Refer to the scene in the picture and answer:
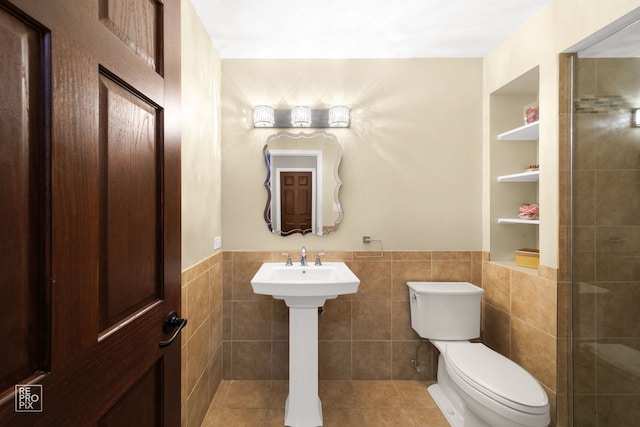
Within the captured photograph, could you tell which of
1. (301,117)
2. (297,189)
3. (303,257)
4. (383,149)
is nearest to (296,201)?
(297,189)

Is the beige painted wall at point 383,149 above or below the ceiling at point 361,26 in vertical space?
below

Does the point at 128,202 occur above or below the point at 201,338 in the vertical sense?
above

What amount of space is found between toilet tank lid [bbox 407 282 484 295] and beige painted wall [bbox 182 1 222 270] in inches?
55.1

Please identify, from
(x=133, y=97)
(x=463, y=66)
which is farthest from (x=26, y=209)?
(x=463, y=66)

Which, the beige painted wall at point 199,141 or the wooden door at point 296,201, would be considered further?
the wooden door at point 296,201

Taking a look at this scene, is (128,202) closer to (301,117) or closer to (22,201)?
(22,201)

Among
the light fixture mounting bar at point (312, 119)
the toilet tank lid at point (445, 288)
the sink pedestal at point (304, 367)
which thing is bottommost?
the sink pedestal at point (304, 367)

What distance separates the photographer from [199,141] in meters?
1.79

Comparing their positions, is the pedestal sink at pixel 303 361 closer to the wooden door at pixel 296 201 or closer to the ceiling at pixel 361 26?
the wooden door at pixel 296 201

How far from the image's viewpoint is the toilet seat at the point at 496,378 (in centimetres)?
134

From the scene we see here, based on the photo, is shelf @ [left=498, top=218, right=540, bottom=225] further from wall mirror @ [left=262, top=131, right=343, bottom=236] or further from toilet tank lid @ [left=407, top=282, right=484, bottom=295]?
wall mirror @ [left=262, top=131, right=343, bottom=236]

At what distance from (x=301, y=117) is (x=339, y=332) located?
5.14 ft

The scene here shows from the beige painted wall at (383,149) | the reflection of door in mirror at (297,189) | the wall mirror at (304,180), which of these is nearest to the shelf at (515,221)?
the beige painted wall at (383,149)

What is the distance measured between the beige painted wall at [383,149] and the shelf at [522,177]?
0.19 metres
